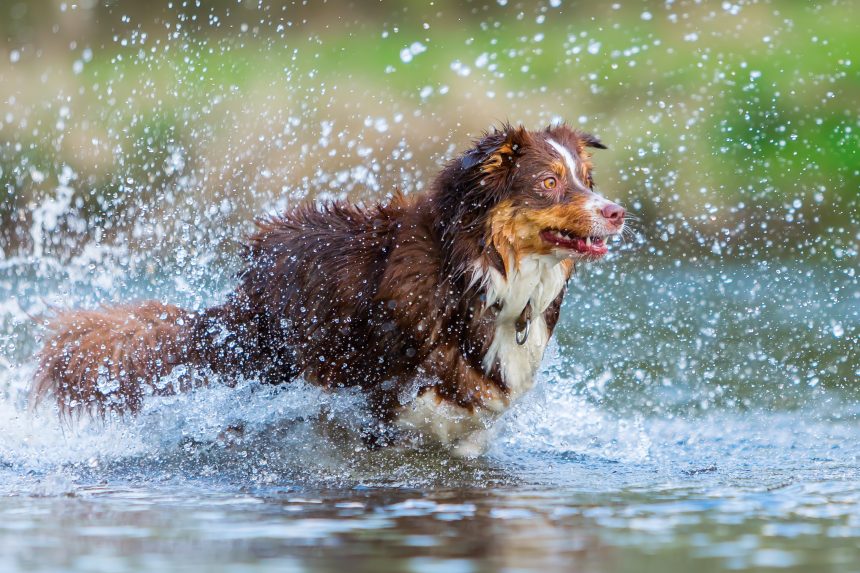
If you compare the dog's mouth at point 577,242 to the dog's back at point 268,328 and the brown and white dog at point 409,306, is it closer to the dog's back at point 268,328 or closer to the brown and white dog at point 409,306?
the brown and white dog at point 409,306

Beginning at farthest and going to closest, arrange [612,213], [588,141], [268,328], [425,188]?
1. [425,188]
2. [268,328]
3. [588,141]
4. [612,213]

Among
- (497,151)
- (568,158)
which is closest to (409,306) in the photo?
(497,151)

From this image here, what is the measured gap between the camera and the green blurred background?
630 inches

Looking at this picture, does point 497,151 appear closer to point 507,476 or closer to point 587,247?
point 587,247

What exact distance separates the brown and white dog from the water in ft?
0.58

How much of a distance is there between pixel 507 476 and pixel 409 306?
3.01 ft

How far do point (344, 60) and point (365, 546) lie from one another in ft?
49.1

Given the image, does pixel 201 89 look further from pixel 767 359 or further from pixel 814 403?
pixel 814 403

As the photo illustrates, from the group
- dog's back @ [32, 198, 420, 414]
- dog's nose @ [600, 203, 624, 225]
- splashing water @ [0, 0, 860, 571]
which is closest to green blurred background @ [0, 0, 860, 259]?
splashing water @ [0, 0, 860, 571]

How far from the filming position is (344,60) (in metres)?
18.7

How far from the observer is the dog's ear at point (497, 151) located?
6.15 metres

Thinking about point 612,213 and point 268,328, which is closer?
point 612,213

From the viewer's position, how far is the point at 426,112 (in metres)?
16.9

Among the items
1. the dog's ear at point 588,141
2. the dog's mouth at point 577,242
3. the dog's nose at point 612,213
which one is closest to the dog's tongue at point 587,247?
the dog's mouth at point 577,242
